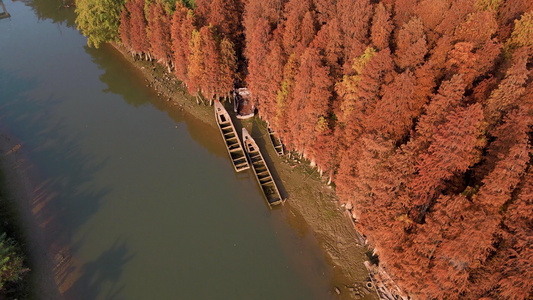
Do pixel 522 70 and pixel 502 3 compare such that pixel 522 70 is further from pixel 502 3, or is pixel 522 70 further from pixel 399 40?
pixel 502 3

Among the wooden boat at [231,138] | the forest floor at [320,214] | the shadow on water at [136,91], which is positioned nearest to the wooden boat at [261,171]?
the forest floor at [320,214]

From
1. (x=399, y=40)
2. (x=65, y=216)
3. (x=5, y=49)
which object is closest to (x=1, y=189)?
(x=65, y=216)

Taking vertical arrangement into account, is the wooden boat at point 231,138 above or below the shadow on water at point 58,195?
above

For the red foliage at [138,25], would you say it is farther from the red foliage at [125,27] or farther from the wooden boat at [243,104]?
the wooden boat at [243,104]

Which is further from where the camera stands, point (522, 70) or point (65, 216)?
point (65, 216)

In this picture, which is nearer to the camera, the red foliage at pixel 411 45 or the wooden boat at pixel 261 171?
the red foliage at pixel 411 45

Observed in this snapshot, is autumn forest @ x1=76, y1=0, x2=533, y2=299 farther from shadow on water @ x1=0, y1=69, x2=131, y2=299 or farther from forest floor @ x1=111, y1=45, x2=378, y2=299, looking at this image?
shadow on water @ x1=0, y1=69, x2=131, y2=299

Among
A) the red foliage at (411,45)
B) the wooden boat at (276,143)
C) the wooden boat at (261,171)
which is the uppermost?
the red foliage at (411,45)
